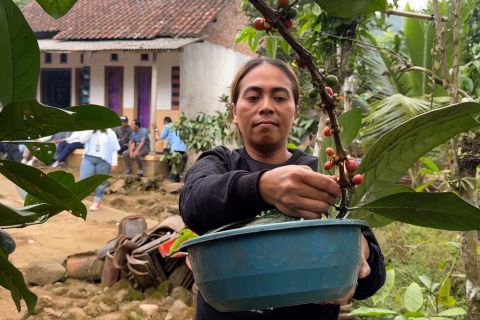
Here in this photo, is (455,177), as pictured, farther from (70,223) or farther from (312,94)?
(70,223)

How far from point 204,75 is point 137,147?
9.13 ft

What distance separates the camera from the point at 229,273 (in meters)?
0.83

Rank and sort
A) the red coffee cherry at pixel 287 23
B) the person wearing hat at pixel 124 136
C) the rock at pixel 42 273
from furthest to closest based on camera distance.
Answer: the person wearing hat at pixel 124 136 → the rock at pixel 42 273 → the red coffee cherry at pixel 287 23

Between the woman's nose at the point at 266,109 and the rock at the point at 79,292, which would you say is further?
the rock at the point at 79,292

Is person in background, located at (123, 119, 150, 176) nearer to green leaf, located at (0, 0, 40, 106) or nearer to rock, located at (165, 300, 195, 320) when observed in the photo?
rock, located at (165, 300, 195, 320)

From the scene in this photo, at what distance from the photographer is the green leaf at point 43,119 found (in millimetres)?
623

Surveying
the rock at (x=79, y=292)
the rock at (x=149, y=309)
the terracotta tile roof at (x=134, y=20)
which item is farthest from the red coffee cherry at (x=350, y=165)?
the terracotta tile roof at (x=134, y=20)

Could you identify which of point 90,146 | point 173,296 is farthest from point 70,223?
point 173,296

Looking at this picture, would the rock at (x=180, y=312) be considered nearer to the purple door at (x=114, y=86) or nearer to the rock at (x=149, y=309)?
the rock at (x=149, y=309)

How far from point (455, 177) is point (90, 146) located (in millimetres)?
5903

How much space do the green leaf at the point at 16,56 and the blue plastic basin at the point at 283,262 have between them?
344mm

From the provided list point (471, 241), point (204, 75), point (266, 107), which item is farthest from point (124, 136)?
point (266, 107)

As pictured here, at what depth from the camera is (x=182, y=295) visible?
441 cm

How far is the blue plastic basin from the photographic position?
0.79 metres
